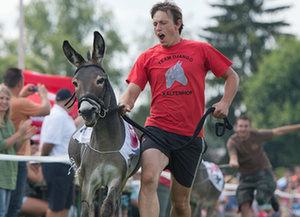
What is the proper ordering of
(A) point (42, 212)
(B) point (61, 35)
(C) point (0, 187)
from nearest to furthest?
(C) point (0, 187) → (A) point (42, 212) → (B) point (61, 35)

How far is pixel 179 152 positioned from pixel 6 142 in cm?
266

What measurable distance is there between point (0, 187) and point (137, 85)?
2.53 metres

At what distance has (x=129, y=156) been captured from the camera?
6.29 m

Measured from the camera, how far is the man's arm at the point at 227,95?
6293mm

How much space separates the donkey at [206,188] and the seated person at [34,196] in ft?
9.30

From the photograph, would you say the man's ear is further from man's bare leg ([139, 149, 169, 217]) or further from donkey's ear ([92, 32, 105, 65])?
man's bare leg ([139, 149, 169, 217])

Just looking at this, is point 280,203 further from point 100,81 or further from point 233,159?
point 100,81

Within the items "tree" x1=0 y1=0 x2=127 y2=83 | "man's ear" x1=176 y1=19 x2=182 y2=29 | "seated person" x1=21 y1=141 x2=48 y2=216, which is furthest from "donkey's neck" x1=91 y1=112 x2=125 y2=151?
"tree" x1=0 y1=0 x2=127 y2=83

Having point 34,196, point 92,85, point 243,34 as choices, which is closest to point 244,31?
point 243,34

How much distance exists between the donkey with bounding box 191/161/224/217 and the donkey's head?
16.1 ft

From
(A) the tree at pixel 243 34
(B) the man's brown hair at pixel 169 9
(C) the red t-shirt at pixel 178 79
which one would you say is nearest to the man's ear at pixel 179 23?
(B) the man's brown hair at pixel 169 9

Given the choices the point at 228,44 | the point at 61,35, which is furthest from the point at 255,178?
the point at 228,44

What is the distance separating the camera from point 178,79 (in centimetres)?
634

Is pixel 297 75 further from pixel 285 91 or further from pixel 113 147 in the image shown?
pixel 113 147
